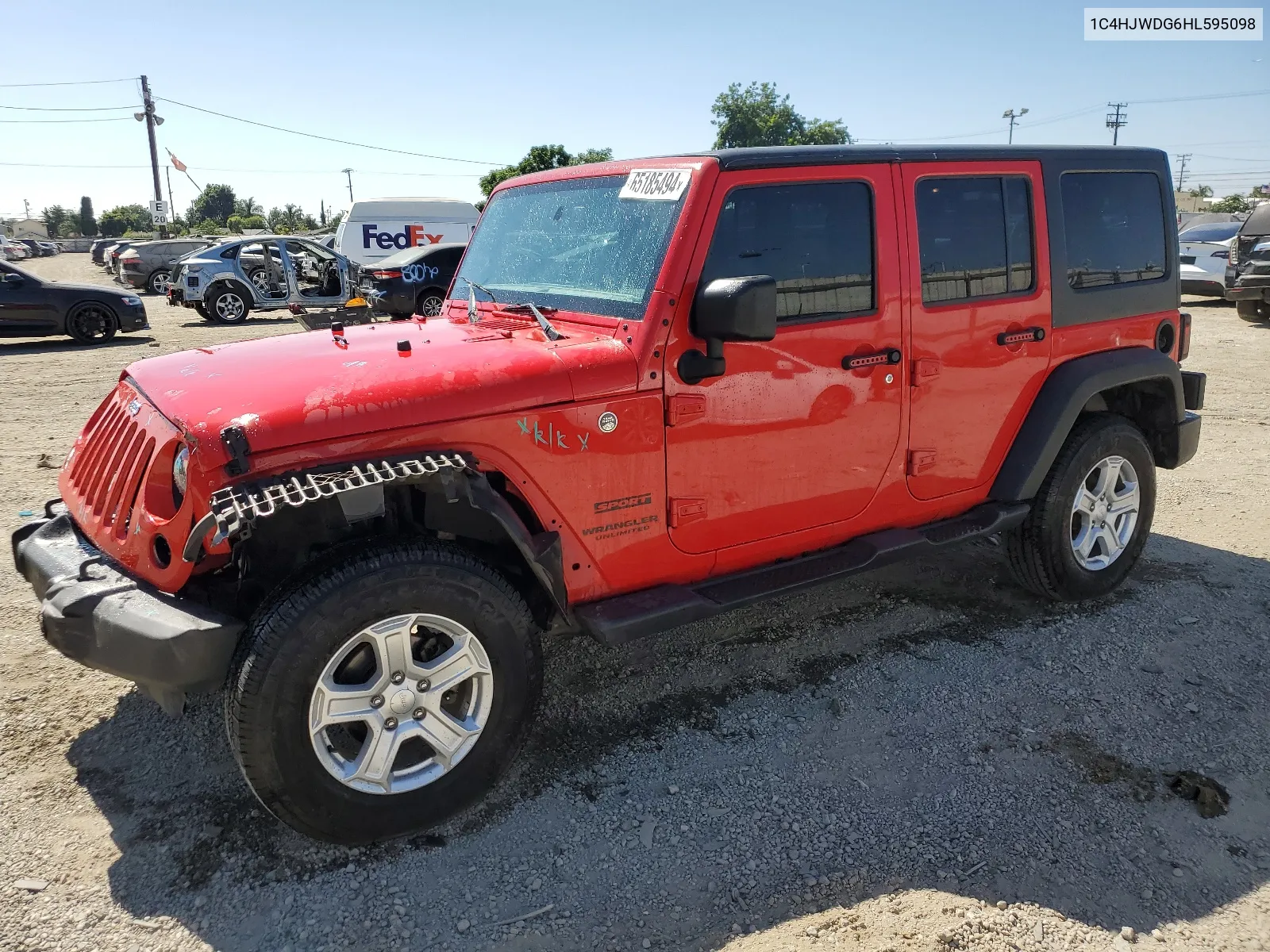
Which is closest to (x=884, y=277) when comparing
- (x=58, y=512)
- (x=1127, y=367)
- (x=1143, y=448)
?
(x=1127, y=367)

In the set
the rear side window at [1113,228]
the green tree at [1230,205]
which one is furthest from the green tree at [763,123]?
the rear side window at [1113,228]

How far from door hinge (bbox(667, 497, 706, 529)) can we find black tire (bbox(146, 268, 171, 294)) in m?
25.4

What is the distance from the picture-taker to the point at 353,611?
2488mm

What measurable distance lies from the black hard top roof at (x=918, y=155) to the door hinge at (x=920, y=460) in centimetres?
115

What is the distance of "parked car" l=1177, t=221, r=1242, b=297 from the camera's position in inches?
610

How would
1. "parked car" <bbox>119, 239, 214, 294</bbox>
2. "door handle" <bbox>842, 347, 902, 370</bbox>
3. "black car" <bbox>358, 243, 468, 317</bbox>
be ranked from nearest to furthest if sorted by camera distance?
"door handle" <bbox>842, 347, 902, 370</bbox> → "black car" <bbox>358, 243, 468, 317</bbox> → "parked car" <bbox>119, 239, 214, 294</bbox>

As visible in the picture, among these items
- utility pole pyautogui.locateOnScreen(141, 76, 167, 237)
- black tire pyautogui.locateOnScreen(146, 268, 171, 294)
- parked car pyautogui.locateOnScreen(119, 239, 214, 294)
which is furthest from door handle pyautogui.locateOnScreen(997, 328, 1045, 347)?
utility pole pyautogui.locateOnScreen(141, 76, 167, 237)

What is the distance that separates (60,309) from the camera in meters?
13.4

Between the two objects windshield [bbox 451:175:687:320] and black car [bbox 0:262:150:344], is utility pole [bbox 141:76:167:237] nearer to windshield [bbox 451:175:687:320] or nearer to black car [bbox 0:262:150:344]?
black car [bbox 0:262:150:344]

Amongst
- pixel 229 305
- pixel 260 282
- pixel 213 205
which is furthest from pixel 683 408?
pixel 213 205

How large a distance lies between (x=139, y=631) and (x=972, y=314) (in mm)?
3186

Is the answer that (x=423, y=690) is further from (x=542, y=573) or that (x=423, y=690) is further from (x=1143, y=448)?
(x=1143, y=448)

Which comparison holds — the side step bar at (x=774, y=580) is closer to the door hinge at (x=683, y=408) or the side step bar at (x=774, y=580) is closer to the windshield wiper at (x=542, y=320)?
the door hinge at (x=683, y=408)

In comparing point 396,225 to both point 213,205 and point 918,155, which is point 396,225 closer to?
point 918,155
